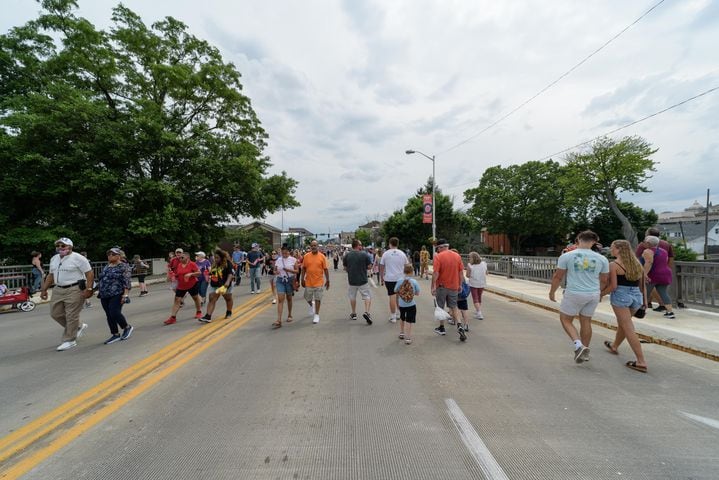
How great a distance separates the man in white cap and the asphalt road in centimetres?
49

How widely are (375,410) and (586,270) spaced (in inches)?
136

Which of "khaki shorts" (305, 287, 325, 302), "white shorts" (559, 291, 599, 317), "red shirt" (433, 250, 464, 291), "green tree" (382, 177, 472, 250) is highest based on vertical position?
"green tree" (382, 177, 472, 250)

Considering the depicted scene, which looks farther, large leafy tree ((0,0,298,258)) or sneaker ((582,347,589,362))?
large leafy tree ((0,0,298,258))

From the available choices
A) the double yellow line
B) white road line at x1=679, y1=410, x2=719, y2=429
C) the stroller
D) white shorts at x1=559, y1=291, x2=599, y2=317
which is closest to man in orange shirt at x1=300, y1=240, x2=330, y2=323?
the double yellow line

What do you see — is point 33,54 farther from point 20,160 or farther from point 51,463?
point 51,463

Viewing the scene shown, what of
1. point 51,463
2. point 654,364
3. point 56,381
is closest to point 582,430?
point 654,364

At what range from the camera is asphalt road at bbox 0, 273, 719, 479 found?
8.65 feet

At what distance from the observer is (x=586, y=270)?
4.86 meters

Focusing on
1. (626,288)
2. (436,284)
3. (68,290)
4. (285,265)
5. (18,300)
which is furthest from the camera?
(18,300)

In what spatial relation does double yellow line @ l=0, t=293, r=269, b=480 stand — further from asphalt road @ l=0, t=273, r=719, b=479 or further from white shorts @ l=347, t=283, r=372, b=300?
white shorts @ l=347, t=283, r=372, b=300

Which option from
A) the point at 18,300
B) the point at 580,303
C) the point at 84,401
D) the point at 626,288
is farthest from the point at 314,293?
the point at 18,300

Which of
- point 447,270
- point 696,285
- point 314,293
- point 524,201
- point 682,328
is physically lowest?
point 682,328

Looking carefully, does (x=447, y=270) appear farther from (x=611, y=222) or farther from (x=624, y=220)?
(x=611, y=222)

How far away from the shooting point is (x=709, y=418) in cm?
338
